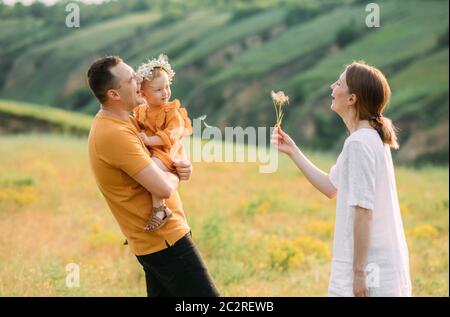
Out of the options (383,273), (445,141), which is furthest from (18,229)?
(445,141)

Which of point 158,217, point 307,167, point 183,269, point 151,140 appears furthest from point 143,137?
point 307,167

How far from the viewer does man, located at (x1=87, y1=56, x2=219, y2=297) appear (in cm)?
410

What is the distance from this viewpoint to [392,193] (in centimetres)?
391

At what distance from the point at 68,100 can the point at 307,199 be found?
7508 centimetres

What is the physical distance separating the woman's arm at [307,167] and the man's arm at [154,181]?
909 millimetres

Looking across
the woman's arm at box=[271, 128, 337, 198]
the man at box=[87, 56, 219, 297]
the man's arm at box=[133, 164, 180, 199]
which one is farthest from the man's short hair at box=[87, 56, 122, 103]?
the woman's arm at box=[271, 128, 337, 198]

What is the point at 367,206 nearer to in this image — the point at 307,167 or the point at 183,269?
the point at 307,167

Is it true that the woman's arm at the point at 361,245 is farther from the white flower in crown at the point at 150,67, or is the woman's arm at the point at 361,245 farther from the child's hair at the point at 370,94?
the white flower in crown at the point at 150,67

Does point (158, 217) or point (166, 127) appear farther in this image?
point (166, 127)

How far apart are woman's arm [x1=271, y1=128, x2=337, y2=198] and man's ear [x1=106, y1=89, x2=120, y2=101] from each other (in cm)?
111

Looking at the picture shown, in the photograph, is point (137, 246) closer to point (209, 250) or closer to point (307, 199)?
point (209, 250)

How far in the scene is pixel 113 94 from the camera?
13.6ft

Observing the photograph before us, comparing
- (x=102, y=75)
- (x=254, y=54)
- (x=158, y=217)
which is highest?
(x=254, y=54)

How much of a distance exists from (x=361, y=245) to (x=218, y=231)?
667cm
